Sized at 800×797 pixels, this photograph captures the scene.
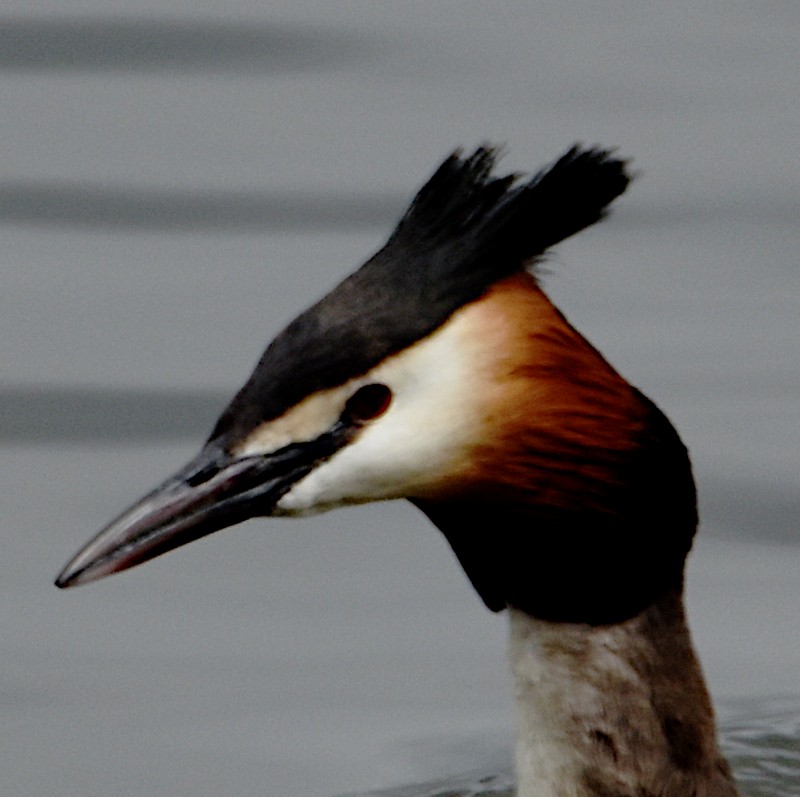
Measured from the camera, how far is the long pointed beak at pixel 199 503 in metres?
4.28

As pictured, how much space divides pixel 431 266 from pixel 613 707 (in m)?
0.86

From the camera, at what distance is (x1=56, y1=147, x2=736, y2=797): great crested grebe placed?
13.9 ft

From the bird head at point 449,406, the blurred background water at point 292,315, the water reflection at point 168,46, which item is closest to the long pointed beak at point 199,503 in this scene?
the bird head at point 449,406

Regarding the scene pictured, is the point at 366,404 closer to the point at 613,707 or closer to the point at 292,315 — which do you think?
the point at 613,707

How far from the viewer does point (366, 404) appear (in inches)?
167

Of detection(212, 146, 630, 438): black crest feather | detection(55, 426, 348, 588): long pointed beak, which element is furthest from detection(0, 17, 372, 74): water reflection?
detection(55, 426, 348, 588): long pointed beak

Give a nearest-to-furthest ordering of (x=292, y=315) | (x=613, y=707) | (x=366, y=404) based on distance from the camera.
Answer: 1. (x=366, y=404)
2. (x=613, y=707)
3. (x=292, y=315)

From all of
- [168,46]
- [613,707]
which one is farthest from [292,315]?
[613,707]

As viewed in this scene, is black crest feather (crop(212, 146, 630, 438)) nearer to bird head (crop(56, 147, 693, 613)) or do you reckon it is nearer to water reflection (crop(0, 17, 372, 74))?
bird head (crop(56, 147, 693, 613))

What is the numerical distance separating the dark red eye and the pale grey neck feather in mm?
566

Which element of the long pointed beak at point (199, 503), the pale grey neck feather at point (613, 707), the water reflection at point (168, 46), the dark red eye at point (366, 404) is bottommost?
the pale grey neck feather at point (613, 707)

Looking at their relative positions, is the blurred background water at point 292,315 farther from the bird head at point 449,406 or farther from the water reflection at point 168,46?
the bird head at point 449,406

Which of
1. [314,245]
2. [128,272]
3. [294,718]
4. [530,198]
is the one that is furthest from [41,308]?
[530,198]

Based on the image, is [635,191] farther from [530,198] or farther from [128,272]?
[530,198]
